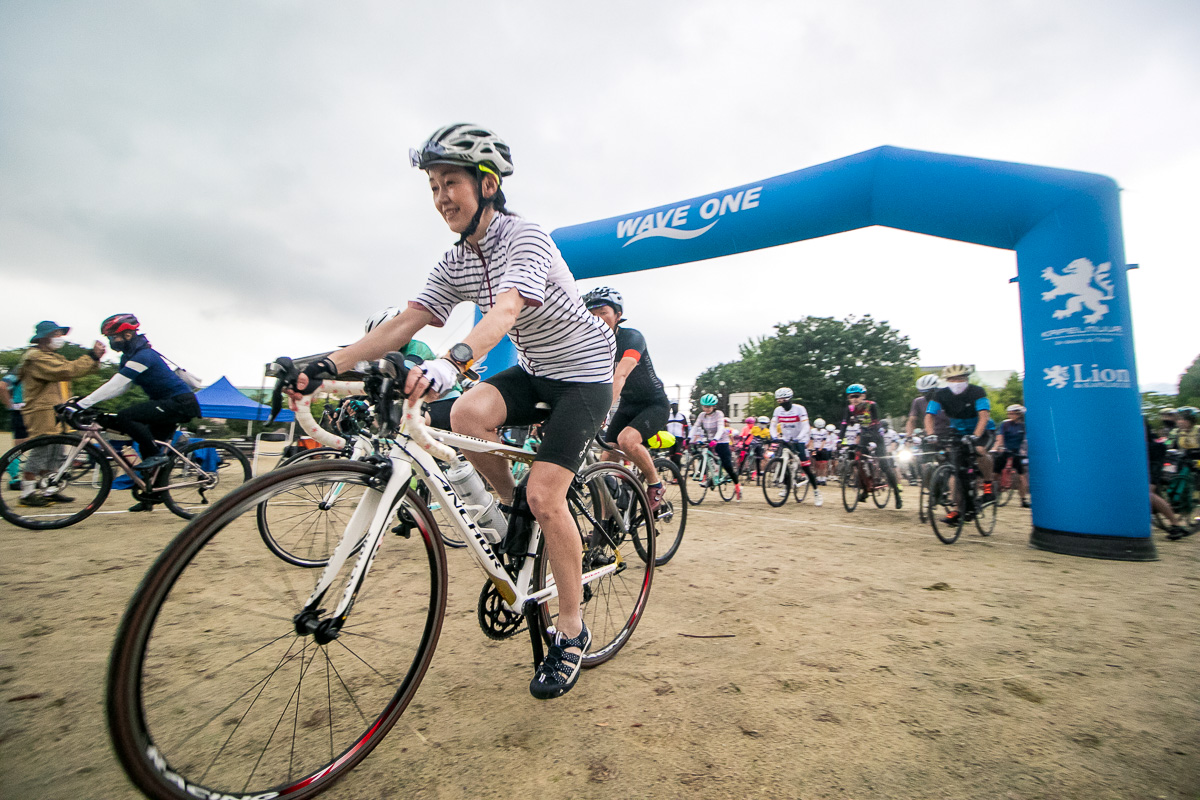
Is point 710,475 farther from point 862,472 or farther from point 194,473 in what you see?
point 194,473

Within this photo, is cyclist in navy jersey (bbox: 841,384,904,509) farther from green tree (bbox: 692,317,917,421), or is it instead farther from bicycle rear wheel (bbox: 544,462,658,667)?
green tree (bbox: 692,317,917,421)

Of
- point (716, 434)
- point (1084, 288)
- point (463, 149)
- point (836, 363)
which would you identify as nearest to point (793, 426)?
point (716, 434)

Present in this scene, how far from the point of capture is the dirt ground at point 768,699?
62.4 inches

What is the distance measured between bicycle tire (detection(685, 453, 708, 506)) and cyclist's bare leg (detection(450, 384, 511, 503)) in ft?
23.9

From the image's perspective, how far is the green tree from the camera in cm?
4138

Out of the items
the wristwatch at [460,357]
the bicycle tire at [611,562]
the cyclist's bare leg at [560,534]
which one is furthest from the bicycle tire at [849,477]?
the wristwatch at [460,357]

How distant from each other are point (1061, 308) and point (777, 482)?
4.88 metres

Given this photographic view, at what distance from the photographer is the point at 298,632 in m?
1.56

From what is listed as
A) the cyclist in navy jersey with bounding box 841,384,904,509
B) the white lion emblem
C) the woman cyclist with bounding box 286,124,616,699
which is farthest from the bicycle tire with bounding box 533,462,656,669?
the cyclist in navy jersey with bounding box 841,384,904,509

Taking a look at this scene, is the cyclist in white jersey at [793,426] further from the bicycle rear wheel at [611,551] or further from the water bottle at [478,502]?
the water bottle at [478,502]

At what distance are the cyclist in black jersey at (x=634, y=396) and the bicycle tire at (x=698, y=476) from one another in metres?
4.92

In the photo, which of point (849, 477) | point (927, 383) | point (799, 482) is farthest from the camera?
point (799, 482)

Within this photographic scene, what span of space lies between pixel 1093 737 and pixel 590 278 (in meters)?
8.25

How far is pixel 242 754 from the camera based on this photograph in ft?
5.32
